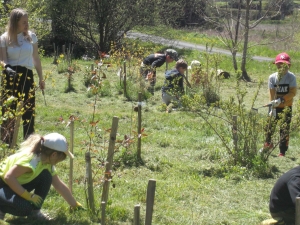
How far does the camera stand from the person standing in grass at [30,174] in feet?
12.2

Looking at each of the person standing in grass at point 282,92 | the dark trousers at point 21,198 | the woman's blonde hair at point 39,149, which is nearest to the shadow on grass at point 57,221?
the dark trousers at point 21,198

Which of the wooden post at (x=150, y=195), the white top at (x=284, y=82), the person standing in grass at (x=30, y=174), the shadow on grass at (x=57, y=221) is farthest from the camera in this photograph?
the white top at (x=284, y=82)

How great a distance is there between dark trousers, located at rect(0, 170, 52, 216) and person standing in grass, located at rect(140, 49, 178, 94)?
6982 mm

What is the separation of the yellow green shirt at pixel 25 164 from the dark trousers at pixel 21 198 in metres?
0.04

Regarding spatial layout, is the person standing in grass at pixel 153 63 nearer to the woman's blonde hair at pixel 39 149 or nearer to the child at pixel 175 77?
the child at pixel 175 77

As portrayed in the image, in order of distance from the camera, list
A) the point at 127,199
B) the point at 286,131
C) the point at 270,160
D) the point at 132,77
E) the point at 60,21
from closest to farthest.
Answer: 1. the point at 127,199
2. the point at 286,131
3. the point at 270,160
4. the point at 132,77
5. the point at 60,21

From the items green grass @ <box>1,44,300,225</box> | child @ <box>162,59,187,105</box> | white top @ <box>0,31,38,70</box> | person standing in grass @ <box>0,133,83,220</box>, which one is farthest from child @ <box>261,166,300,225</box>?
child @ <box>162,59,187,105</box>

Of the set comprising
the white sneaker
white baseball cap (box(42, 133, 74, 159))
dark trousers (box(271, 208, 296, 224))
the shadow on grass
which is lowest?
the shadow on grass

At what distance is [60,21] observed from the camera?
20906mm

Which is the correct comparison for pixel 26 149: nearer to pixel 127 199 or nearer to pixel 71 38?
pixel 127 199

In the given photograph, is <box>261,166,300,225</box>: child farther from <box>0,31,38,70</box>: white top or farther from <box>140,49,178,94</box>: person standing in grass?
<box>140,49,178,94</box>: person standing in grass

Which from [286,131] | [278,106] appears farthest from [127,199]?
[278,106]

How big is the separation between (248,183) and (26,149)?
262cm

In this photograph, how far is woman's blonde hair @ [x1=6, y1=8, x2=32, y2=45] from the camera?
5.12 meters
